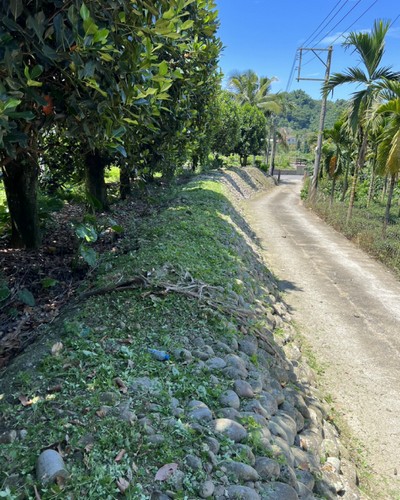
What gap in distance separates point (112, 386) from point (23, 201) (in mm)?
3926

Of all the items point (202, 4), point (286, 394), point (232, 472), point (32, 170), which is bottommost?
point (286, 394)

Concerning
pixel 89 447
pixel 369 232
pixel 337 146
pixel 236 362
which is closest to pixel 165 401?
pixel 89 447

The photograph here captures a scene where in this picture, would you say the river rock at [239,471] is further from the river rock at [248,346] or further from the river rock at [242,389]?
the river rock at [248,346]

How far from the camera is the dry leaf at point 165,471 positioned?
2.55 metres

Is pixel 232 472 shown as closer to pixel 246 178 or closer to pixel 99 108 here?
pixel 99 108

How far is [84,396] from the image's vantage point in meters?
3.03

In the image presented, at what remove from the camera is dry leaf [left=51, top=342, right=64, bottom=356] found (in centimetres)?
355

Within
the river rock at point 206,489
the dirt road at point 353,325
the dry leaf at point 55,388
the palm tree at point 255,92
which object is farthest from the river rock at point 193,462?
the palm tree at point 255,92

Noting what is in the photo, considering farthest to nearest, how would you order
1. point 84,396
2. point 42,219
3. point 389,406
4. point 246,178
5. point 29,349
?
point 246,178
point 42,219
point 389,406
point 29,349
point 84,396

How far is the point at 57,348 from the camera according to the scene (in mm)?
3596

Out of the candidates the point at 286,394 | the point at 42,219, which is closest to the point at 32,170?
the point at 42,219

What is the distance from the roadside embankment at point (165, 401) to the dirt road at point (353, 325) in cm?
51

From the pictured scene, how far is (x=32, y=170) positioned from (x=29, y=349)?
3.12 metres

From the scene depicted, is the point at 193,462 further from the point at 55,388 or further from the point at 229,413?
the point at 55,388
